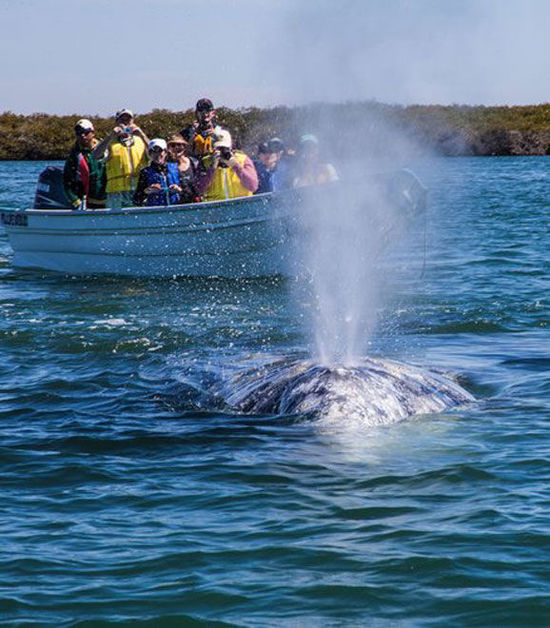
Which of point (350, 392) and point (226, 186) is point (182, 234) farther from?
point (350, 392)

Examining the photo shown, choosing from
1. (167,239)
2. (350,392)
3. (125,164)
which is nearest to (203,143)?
(125,164)

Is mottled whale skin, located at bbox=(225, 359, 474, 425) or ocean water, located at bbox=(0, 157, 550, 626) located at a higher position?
mottled whale skin, located at bbox=(225, 359, 474, 425)

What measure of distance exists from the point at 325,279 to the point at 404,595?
40.9 ft

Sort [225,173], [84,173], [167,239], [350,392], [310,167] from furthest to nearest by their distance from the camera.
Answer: [84,173]
[167,239]
[225,173]
[310,167]
[350,392]

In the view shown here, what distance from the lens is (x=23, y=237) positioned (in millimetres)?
20281

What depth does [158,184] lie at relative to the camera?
17.8m

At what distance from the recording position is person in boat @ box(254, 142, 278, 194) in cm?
1809

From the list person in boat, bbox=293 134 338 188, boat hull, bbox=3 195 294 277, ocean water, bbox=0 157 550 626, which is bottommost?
ocean water, bbox=0 157 550 626

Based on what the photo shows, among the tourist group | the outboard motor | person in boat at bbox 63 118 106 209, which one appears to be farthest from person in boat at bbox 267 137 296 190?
the outboard motor

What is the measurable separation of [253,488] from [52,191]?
530 inches

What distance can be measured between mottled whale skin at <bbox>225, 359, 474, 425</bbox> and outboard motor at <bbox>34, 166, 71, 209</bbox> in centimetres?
1078

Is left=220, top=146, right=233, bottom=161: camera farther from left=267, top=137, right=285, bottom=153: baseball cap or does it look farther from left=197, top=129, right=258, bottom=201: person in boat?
left=267, top=137, right=285, bottom=153: baseball cap

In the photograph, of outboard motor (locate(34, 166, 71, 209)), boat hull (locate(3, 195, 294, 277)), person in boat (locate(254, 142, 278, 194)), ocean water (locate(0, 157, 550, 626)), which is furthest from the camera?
outboard motor (locate(34, 166, 71, 209))

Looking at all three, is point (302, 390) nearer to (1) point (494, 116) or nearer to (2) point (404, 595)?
(2) point (404, 595)
